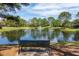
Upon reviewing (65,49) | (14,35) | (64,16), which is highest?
(64,16)

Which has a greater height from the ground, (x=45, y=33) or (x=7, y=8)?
(x=7, y=8)

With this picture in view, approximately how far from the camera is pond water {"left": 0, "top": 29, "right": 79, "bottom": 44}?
4.34ft

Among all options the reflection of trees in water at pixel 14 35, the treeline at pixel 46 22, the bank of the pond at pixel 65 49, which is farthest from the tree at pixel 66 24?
the reflection of trees in water at pixel 14 35

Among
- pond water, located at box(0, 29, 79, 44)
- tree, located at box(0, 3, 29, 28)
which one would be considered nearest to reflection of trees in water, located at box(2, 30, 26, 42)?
pond water, located at box(0, 29, 79, 44)

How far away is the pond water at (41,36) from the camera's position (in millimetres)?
1324

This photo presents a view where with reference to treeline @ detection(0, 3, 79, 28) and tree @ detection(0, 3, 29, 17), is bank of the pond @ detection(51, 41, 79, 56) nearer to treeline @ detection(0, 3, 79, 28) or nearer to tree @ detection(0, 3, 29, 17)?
treeline @ detection(0, 3, 79, 28)

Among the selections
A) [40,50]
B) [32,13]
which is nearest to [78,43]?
[40,50]

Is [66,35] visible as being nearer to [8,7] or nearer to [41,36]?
[41,36]

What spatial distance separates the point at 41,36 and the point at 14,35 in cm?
19

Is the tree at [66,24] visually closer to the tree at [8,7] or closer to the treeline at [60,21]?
the treeline at [60,21]

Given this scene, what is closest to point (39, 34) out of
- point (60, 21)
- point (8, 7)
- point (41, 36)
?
point (41, 36)

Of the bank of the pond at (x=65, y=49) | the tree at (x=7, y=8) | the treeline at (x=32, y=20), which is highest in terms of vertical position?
the tree at (x=7, y=8)

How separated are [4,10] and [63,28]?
0.43 meters

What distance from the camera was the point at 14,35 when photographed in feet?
4.38
